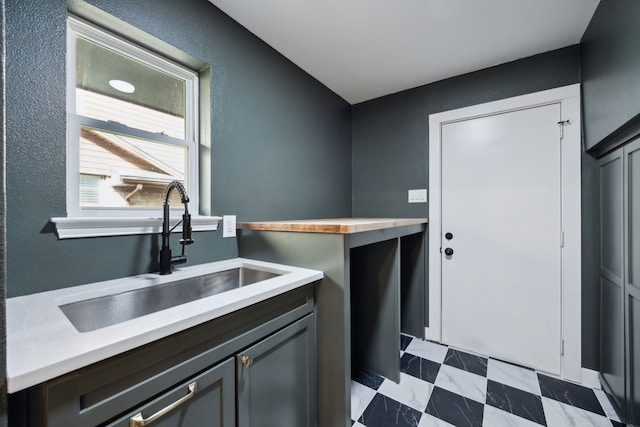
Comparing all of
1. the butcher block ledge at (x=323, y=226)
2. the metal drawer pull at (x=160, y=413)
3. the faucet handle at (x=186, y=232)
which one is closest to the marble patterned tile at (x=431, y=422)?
the butcher block ledge at (x=323, y=226)

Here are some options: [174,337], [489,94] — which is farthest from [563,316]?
[174,337]

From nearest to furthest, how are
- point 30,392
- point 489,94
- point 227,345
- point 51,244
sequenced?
point 30,392
point 227,345
point 51,244
point 489,94

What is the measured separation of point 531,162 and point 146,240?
247cm

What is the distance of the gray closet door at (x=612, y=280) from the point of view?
1361 mm

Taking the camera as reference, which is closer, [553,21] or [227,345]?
[227,345]

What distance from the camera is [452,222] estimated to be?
2.19 m

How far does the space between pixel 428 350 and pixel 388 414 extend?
83 centimetres

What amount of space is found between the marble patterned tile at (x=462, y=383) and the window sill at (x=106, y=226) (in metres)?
1.84

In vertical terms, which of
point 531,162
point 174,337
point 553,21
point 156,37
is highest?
point 553,21

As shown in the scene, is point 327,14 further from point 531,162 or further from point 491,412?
point 491,412

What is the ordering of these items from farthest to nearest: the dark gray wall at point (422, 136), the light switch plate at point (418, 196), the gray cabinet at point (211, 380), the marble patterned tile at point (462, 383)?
the light switch plate at point (418, 196), the dark gray wall at point (422, 136), the marble patterned tile at point (462, 383), the gray cabinet at point (211, 380)

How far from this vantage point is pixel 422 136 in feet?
7.61

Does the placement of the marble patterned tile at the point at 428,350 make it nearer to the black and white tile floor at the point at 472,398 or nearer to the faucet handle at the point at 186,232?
the black and white tile floor at the point at 472,398

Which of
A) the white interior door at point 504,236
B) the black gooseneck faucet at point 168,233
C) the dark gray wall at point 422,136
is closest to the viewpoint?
the black gooseneck faucet at point 168,233
